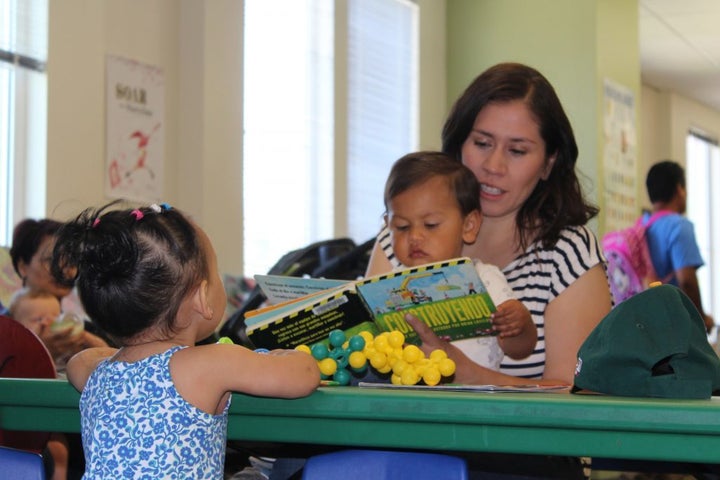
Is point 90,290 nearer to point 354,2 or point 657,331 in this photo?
point 657,331

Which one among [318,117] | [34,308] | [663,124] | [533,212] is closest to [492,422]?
[533,212]

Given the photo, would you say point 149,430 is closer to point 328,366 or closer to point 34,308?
point 328,366

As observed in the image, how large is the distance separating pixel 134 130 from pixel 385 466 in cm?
383

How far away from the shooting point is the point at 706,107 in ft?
39.1

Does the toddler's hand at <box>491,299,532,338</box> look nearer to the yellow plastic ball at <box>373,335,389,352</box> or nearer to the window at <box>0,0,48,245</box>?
the yellow plastic ball at <box>373,335,389,352</box>

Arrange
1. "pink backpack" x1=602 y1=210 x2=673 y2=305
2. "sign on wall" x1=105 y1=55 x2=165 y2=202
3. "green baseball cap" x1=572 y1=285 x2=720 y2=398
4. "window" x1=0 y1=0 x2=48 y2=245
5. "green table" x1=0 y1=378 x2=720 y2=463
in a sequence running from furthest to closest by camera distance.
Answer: "pink backpack" x1=602 y1=210 x2=673 y2=305
"sign on wall" x1=105 y1=55 x2=165 y2=202
"window" x1=0 y1=0 x2=48 y2=245
"green baseball cap" x1=572 y1=285 x2=720 y2=398
"green table" x1=0 y1=378 x2=720 y2=463

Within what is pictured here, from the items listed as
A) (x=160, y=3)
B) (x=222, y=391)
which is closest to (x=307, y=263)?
(x=160, y=3)

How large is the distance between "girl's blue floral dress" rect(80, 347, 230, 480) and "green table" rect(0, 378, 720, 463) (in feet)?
0.18

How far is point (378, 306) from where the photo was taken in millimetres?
1787

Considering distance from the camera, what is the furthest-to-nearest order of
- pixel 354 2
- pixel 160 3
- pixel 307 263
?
pixel 354 2 → pixel 160 3 → pixel 307 263

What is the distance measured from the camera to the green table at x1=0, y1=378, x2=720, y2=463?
123cm

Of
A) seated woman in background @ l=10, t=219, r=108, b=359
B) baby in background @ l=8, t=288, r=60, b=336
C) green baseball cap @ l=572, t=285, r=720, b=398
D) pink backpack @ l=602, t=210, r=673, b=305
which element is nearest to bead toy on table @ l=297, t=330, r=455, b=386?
green baseball cap @ l=572, t=285, r=720, b=398

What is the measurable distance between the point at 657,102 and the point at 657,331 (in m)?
10.2

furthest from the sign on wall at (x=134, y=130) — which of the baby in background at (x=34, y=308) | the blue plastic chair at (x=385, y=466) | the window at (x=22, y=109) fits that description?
the blue plastic chair at (x=385, y=466)
